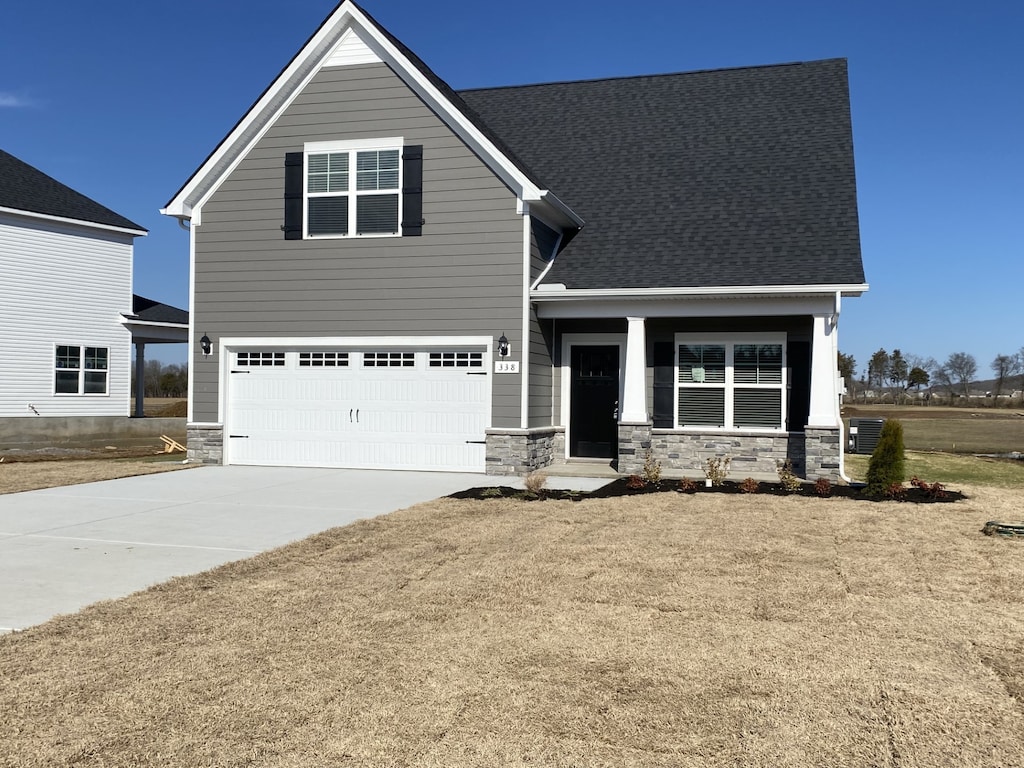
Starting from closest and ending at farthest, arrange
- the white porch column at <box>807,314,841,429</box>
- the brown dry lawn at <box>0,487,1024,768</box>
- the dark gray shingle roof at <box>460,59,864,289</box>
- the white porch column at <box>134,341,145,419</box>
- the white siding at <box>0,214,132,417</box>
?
the brown dry lawn at <box>0,487,1024,768</box> < the white porch column at <box>807,314,841,429</box> < the dark gray shingle roof at <box>460,59,864,289</box> < the white siding at <box>0,214,132,417</box> < the white porch column at <box>134,341,145,419</box>

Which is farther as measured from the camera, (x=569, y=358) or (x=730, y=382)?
(x=569, y=358)

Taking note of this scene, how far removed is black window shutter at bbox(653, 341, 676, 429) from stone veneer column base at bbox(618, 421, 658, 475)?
0.79m

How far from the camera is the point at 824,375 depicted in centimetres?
1372

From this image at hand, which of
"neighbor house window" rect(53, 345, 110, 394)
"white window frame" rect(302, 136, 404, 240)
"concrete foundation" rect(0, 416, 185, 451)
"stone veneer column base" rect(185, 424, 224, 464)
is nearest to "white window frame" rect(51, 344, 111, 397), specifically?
"neighbor house window" rect(53, 345, 110, 394)


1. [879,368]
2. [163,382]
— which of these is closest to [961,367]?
[879,368]

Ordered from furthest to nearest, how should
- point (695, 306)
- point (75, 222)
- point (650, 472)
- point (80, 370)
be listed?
point (80, 370) → point (75, 222) → point (695, 306) → point (650, 472)

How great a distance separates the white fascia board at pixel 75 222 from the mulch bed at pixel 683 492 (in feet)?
62.4

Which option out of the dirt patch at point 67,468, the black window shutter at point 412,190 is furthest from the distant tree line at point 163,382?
the black window shutter at point 412,190

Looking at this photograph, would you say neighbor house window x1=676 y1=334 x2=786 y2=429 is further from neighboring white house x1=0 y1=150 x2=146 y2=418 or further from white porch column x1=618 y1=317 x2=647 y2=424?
neighboring white house x1=0 y1=150 x2=146 y2=418

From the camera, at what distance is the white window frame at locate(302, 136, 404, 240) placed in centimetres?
1503

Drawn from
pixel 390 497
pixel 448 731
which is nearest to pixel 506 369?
pixel 390 497

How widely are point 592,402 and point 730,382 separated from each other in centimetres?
262

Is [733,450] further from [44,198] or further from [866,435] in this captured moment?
[44,198]

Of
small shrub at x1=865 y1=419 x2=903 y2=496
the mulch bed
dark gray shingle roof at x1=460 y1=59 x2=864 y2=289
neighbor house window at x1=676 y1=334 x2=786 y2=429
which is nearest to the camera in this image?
the mulch bed
